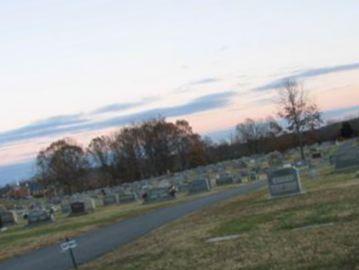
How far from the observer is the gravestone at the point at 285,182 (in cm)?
2720

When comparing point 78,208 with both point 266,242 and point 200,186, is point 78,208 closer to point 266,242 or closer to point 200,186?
point 200,186

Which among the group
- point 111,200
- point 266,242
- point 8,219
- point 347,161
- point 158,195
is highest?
point 8,219

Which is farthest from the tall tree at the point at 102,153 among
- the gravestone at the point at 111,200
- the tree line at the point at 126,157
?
the gravestone at the point at 111,200

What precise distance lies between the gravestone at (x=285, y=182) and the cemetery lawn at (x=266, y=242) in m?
4.61

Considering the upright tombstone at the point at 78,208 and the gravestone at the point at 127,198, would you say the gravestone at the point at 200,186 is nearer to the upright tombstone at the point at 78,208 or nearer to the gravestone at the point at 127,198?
the gravestone at the point at 127,198

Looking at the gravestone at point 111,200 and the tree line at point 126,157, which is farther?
the tree line at point 126,157

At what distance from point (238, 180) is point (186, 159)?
72.5m

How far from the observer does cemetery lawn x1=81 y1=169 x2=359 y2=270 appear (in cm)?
1136

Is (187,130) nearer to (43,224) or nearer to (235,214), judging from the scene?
(43,224)

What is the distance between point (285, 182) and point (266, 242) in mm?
13644

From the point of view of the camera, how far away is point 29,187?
17238 cm

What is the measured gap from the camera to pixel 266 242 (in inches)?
547

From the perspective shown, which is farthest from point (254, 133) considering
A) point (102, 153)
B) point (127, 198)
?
point (127, 198)

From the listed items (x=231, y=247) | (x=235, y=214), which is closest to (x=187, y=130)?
(x=235, y=214)
